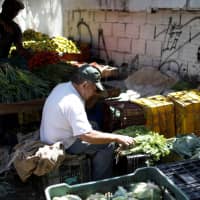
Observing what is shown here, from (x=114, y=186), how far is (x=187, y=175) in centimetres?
68

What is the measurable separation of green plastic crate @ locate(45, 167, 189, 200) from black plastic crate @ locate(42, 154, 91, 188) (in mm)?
858

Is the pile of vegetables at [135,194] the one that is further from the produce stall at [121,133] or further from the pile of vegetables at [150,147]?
the pile of vegetables at [150,147]

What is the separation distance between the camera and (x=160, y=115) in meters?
5.36

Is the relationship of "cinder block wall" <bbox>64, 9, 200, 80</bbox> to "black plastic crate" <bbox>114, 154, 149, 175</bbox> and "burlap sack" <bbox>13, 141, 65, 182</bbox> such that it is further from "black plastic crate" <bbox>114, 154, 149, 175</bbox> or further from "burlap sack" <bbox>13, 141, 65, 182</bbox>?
"burlap sack" <bbox>13, 141, 65, 182</bbox>

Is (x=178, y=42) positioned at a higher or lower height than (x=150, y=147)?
higher

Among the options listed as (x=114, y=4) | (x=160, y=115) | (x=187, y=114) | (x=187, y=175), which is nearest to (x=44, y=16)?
(x=114, y=4)

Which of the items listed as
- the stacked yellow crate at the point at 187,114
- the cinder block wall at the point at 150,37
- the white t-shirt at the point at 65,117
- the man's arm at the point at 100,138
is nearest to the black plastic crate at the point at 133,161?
the man's arm at the point at 100,138

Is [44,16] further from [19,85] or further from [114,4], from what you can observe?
[19,85]

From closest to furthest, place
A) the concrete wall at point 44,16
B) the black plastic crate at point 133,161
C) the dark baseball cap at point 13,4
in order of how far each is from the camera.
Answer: the black plastic crate at point 133,161 → the dark baseball cap at point 13,4 → the concrete wall at point 44,16

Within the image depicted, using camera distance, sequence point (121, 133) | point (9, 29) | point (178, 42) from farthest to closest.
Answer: point (178, 42) → point (9, 29) → point (121, 133)

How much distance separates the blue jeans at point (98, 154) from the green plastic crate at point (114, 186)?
2.93ft

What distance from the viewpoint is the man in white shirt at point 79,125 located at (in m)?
3.98

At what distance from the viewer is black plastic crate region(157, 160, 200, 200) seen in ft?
10.6

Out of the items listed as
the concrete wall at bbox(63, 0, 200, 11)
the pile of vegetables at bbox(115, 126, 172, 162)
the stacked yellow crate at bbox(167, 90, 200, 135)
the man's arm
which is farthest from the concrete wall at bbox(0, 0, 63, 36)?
the man's arm
